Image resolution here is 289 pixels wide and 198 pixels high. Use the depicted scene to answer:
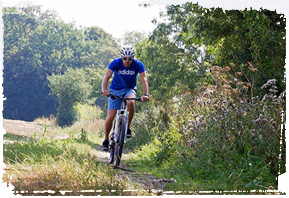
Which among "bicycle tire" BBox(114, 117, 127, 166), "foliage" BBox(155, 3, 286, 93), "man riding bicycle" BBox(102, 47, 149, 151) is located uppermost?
"foliage" BBox(155, 3, 286, 93)

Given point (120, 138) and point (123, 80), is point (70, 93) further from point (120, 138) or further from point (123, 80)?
point (120, 138)

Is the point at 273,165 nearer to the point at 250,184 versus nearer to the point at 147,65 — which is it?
the point at 250,184

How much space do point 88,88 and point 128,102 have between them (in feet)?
24.8

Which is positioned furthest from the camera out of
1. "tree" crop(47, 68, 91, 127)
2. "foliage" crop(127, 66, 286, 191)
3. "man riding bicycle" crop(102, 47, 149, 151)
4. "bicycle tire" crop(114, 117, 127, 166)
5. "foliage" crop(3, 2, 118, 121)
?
"tree" crop(47, 68, 91, 127)

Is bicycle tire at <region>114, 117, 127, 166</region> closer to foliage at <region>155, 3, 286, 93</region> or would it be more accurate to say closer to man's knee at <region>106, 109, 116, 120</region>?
man's knee at <region>106, 109, 116, 120</region>

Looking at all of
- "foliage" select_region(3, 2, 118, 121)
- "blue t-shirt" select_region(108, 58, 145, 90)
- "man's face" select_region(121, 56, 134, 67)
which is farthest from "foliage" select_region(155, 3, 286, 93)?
"man's face" select_region(121, 56, 134, 67)

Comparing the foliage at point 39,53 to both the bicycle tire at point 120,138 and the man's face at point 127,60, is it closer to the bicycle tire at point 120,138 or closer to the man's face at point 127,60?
the man's face at point 127,60

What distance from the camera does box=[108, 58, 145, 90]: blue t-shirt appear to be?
6.64 metres

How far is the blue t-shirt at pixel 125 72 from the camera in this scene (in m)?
6.64

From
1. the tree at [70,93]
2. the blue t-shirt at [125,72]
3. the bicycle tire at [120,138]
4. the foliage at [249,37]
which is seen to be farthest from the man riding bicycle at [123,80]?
the tree at [70,93]

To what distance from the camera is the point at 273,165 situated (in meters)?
5.71

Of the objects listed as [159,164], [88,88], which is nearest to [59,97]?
[88,88]

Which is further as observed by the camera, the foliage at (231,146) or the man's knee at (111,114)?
the man's knee at (111,114)

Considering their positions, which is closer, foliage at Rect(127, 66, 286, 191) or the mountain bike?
foliage at Rect(127, 66, 286, 191)
